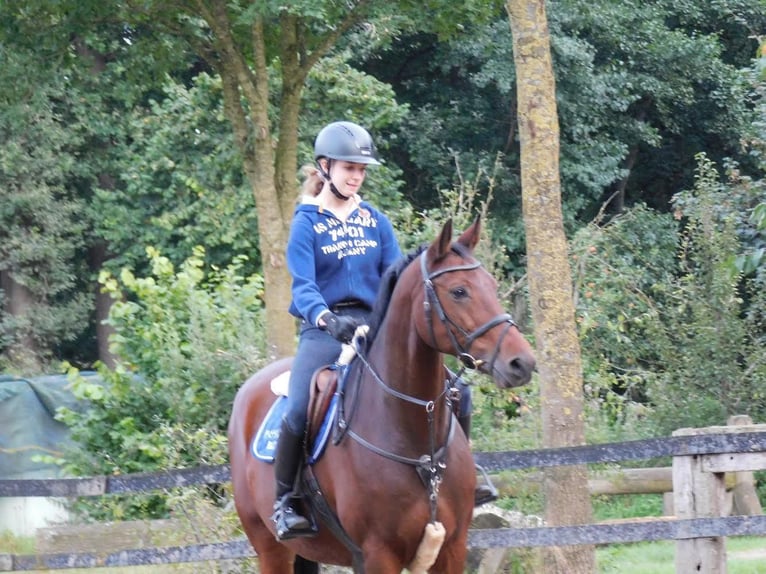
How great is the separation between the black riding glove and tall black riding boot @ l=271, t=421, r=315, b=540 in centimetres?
65

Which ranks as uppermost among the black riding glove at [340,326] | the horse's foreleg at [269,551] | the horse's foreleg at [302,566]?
the black riding glove at [340,326]

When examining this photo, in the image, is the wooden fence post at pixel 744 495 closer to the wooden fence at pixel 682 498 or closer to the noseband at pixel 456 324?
the wooden fence at pixel 682 498

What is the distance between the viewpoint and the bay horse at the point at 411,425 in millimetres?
5160

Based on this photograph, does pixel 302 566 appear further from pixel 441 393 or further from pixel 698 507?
pixel 698 507

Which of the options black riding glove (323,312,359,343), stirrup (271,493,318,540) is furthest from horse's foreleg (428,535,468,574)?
black riding glove (323,312,359,343)

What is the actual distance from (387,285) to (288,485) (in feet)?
4.17

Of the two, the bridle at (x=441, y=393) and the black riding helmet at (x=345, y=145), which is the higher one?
the black riding helmet at (x=345, y=145)

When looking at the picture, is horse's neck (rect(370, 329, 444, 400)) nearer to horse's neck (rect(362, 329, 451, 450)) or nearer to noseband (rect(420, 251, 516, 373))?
horse's neck (rect(362, 329, 451, 450))

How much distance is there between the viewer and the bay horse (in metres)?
5.16

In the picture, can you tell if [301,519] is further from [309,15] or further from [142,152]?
[142,152]

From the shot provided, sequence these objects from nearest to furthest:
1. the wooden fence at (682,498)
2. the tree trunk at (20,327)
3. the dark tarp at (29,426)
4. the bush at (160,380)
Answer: the wooden fence at (682,498) → the bush at (160,380) → the dark tarp at (29,426) → the tree trunk at (20,327)

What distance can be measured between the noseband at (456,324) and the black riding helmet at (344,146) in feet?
2.74

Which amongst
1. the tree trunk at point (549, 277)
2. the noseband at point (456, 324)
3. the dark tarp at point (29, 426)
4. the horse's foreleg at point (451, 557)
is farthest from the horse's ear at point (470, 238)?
the dark tarp at point (29, 426)

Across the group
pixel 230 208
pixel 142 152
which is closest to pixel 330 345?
pixel 230 208
